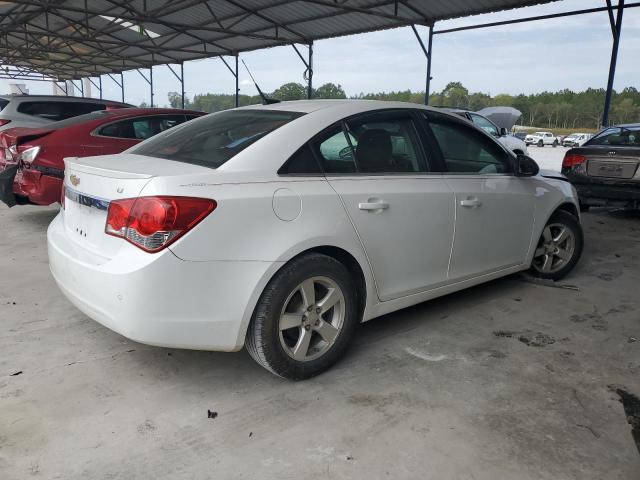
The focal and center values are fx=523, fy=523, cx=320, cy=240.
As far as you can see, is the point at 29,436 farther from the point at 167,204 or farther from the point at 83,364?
the point at 167,204

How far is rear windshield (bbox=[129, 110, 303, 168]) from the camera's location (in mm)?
2729

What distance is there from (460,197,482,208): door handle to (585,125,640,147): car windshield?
16.0 feet

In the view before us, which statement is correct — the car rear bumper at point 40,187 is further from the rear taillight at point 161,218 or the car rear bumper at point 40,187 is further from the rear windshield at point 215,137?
the rear taillight at point 161,218

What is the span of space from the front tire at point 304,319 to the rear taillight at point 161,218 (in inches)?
19.6

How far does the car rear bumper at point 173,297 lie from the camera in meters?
2.29

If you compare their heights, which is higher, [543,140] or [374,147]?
[543,140]

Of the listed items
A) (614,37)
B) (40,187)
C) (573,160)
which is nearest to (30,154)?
(40,187)

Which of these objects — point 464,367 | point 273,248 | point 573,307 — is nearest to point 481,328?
point 464,367

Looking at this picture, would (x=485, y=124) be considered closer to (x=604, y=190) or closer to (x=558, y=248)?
(x=604, y=190)

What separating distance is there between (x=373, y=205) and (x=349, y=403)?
3.50ft

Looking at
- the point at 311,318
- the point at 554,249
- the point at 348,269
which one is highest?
the point at 348,269

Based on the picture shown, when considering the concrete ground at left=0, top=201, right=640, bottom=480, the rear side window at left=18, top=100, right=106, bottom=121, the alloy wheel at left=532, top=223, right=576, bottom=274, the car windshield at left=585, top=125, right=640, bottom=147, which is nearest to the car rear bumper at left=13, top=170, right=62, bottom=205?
the concrete ground at left=0, top=201, right=640, bottom=480

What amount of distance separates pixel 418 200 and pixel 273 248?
3.59 feet

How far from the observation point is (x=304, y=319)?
2.70m
